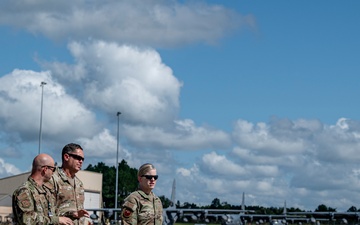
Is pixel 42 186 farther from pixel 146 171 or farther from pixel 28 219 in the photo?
pixel 146 171

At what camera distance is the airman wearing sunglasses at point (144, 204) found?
33.1 feet

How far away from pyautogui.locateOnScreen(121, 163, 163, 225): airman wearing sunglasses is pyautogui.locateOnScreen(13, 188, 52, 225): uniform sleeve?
1.90m

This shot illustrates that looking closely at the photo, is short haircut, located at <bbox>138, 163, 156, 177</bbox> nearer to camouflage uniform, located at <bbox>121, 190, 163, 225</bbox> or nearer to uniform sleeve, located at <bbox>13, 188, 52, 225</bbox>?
camouflage uniform, located at <bbox>121, 190, 163, 225</bbox>

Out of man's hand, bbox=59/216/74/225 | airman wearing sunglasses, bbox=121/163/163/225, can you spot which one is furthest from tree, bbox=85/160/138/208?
man's hand, bbox=59/216/74/225

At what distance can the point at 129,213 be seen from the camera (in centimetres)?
1009

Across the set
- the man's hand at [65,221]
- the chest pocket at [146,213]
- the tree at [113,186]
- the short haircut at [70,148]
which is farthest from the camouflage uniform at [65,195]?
the tree at [113,186]

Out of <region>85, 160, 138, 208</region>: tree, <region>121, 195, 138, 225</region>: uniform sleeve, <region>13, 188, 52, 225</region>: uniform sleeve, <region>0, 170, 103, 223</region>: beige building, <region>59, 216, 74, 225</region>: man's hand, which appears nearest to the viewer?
<region>13, 188, 52, 225</region>: uniform sleeve

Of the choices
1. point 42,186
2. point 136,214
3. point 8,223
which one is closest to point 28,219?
point 42,186

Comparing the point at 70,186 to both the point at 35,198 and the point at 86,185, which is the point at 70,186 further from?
the point at 86,185

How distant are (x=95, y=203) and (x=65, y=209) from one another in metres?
82.5

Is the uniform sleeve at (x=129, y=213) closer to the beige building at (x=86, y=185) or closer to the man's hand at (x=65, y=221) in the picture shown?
the man's hand at (x=65, y=221)

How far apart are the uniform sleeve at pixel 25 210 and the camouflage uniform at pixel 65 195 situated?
41.6 inches

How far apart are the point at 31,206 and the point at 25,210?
8 centimetres

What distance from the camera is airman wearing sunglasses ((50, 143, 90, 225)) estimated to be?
946 centimetres
